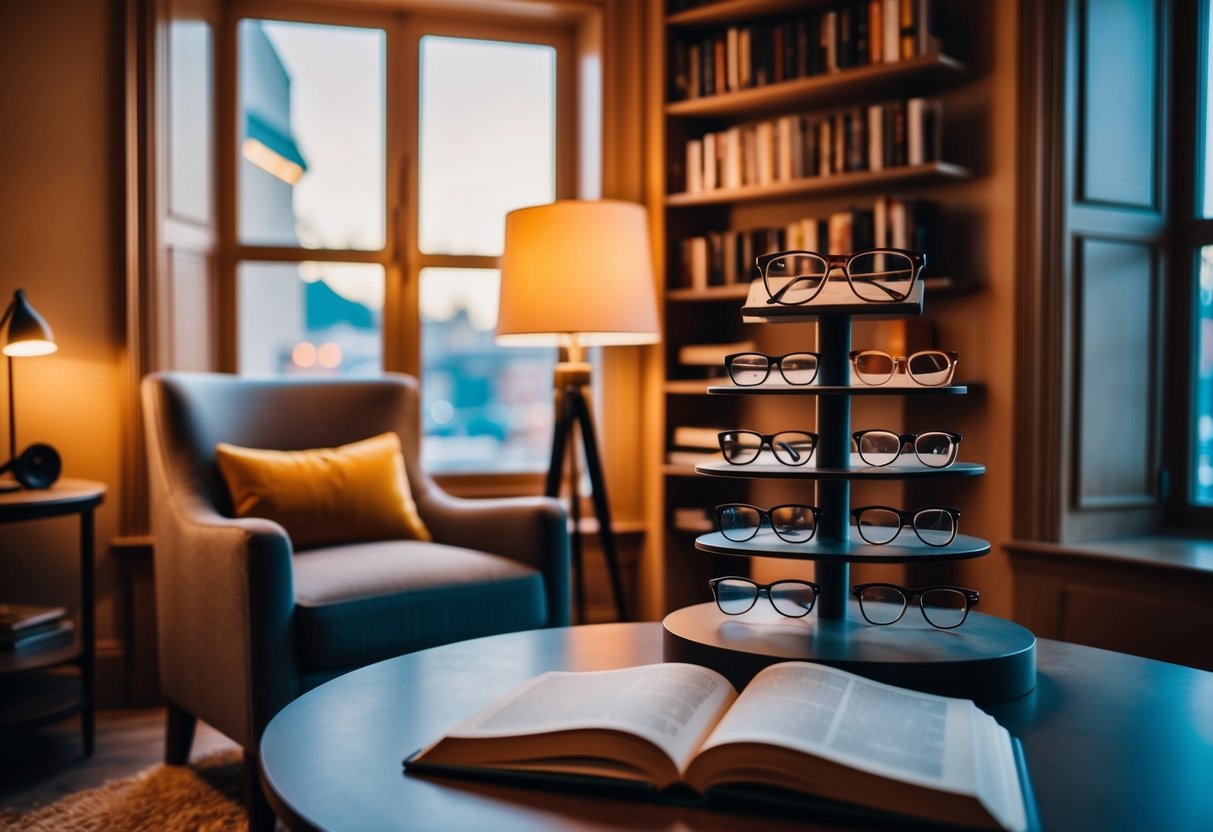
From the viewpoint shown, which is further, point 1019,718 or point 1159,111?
point 1159,111

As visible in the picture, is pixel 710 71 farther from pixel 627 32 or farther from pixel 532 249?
pixel 532 249

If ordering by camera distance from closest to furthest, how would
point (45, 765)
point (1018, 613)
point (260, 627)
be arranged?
point (260, 627), point (45, 765), point (1018, 613)

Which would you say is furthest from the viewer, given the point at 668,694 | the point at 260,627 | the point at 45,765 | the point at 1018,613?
the point at 1018,613

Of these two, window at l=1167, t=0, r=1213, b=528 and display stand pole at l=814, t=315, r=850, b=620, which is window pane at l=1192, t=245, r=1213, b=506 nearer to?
window at l=1167, t=0, r=1213, b=528

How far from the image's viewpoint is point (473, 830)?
0.88 meters

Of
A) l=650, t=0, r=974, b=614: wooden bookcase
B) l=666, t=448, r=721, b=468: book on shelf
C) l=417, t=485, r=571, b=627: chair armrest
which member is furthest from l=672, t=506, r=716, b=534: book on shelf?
l=417, t=485, r=571, b=627: chair armrest

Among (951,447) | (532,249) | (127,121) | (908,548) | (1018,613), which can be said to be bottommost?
(1018,613)

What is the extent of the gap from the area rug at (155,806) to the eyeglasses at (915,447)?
152 centimetres

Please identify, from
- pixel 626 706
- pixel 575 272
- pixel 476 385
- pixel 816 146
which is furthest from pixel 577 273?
pixel 626 706

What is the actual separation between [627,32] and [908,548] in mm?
2642

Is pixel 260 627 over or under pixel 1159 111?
under

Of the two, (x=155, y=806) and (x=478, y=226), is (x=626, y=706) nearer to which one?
(x=155, y=806)

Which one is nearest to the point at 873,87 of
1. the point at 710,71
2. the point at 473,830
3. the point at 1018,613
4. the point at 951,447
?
the point at 710,71

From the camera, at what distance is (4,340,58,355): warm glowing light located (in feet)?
8.65
